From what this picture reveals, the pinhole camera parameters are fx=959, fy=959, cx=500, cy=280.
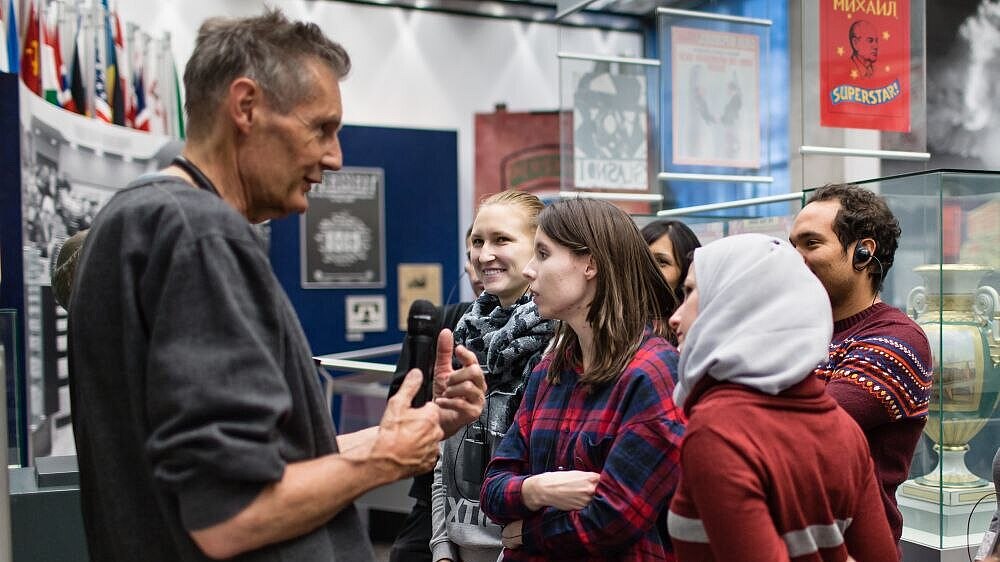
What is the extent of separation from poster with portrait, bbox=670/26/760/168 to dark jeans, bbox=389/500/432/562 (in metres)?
2.86

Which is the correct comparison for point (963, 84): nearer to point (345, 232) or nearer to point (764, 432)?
point (345, 232)

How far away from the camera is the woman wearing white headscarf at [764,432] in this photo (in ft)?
4.46

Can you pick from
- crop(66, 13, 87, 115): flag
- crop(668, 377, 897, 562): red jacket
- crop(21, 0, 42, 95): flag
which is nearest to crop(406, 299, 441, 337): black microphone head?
crop(668, 377, 897, 562): red jacket

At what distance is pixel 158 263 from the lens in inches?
43.4

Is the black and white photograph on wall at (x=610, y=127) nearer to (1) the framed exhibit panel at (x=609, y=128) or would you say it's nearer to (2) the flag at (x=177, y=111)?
(1) the framed exhibit panel at (x=609, y=128)

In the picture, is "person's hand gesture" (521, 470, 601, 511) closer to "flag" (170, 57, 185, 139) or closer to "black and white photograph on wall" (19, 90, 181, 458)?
"black and white photograph on wall" (19, 90, 181, 458)

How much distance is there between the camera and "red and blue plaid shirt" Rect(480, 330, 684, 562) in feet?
6.02

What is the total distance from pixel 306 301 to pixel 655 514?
6078 millimetres

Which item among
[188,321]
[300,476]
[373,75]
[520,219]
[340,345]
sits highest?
[373,75]

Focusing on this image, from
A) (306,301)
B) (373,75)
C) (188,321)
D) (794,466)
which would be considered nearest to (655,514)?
(794,466)

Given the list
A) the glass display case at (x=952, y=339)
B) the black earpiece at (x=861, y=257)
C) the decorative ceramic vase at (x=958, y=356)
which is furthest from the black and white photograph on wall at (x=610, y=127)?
the black earpiece at (x=861, y=257)

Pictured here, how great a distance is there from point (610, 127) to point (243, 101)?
4.47 meters

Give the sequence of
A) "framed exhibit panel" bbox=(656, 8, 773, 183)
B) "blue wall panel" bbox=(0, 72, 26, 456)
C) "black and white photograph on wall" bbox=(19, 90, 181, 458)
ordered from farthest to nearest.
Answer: "framed exhibit panel" bbox=(656, 8, 773, 183) < "black and white photograph on wall" bbox=(19, 90, 181, 458) < "blue wall panel" bbox=(0, 72, 26, 456)

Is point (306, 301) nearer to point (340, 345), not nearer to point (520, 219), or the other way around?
point (340, 345)
